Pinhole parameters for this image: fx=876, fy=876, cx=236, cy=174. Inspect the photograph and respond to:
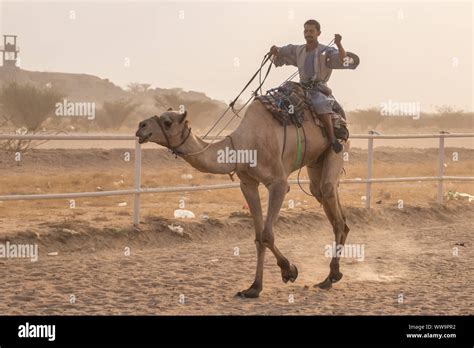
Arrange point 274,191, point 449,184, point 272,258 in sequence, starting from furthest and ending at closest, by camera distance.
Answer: point 449,184, point 272,258, point 274,191

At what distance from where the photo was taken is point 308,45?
29.5ft

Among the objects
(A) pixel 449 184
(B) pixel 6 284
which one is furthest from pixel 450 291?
(A) pixel 449 184

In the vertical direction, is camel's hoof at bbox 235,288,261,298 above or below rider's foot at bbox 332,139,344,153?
below

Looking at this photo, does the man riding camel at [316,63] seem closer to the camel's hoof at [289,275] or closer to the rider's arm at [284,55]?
the rider's arm at [284,55]

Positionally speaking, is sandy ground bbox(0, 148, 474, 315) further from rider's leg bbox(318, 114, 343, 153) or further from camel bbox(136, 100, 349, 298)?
rider's leg bbox(318, 114, 343, 153)

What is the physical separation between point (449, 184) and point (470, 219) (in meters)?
9.95

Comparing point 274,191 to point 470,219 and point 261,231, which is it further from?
point 470,219

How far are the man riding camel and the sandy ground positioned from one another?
5.69 ft

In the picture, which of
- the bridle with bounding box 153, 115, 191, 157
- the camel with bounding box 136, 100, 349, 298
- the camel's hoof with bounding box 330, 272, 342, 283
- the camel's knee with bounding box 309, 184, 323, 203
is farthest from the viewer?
the camel's knee with bounding box 309, 184, 323, 203

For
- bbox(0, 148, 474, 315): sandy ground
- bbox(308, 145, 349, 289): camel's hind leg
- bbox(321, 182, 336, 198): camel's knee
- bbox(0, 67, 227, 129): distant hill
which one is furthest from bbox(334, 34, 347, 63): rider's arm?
bbox(0, 67, 227, 129): distant hill

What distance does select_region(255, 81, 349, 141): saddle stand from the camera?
858 cm

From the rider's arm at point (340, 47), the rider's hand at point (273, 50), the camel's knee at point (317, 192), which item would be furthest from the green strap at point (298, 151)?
the rider's hand at point (273, 50)

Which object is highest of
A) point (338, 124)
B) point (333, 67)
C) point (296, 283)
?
point (333, 67)

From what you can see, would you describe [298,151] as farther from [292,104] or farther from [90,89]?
[90,89]
